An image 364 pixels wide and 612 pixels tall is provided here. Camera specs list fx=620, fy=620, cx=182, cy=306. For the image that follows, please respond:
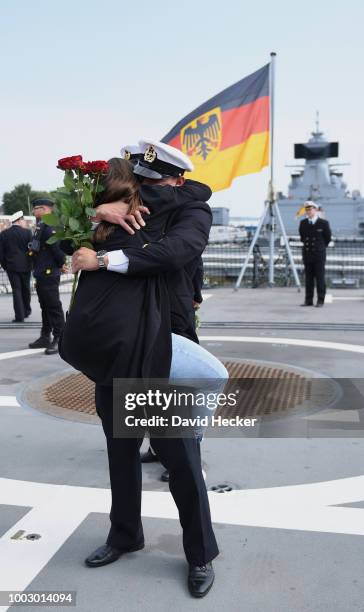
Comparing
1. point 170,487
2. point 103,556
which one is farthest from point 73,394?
point 170,487

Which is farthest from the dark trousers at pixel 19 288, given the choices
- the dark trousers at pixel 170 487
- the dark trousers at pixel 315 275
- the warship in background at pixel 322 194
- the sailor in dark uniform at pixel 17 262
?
the warship in background at pixel 322 194

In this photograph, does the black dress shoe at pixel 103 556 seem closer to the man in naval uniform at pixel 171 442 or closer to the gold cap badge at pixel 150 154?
the man in naval uniform at pixel 171 442

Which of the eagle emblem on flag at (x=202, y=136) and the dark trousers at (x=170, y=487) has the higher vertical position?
the eagle emblem on flag at (x=202, y=136)

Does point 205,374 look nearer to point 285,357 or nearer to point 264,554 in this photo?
point 264,554

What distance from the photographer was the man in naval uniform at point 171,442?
2.36m

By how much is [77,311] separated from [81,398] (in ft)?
9.39

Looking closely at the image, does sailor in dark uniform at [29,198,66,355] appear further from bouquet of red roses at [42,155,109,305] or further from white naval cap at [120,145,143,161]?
bouquet of red roses at [42,155,109,305]

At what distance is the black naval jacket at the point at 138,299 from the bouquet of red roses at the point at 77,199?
10cm

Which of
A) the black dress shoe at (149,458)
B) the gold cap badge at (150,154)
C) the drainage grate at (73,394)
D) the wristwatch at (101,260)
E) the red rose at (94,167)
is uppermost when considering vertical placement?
the gold cap badge at (150,154)

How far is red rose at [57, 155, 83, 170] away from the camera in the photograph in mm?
2328

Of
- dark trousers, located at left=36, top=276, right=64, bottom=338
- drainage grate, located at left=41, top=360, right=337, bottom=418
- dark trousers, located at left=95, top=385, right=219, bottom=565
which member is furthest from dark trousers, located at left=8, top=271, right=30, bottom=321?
dark trousers, located at left=95, top=385, right=219, bottom=565

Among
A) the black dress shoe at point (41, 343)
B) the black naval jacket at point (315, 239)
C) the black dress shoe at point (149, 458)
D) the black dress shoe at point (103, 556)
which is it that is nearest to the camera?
the black dress shoe at point (103, 556)

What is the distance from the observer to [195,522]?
2.48 meters

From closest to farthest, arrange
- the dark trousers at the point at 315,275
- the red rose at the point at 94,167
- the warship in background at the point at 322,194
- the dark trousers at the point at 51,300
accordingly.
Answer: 1. the red rose at the point at 94,167
2. the dark trousers at the point at 51,300
3. the dark trousers at the point at 315,275
4. the warship in background at the point at 322,194
